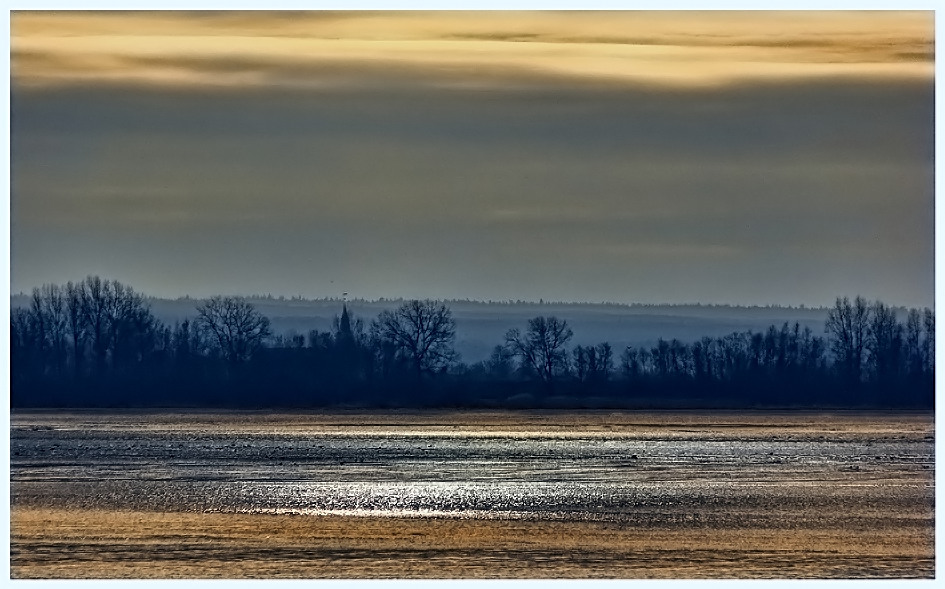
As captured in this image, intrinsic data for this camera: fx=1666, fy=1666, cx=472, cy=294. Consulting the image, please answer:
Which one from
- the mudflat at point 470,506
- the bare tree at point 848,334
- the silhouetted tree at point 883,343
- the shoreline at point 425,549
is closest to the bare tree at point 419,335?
the bare tree at point 848,334

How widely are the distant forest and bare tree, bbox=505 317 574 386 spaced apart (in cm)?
7

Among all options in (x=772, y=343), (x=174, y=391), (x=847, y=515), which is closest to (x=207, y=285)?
(x=174, y=391)

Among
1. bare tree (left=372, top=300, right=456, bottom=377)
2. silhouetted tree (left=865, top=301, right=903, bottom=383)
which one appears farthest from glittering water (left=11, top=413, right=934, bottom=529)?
bare tree (left=372, top=300, right=456, bottom=377)

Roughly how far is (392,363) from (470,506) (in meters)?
59.0

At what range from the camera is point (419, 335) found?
8438 centimetres

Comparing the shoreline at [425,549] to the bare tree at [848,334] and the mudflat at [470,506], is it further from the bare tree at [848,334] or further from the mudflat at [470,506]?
the bare tree at [848,334]

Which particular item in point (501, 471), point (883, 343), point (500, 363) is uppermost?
point (883, 343)

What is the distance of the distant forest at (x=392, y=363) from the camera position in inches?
2867

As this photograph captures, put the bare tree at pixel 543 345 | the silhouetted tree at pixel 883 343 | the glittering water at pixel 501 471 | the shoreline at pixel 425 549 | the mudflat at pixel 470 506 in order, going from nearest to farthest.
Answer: the shoreline at pixel 425 549
the mudflat at pixel 470 506
the glittering water at pixel 501 471
the silhouetted tree at pixel 883 343
the bare tree at pixel 543 345

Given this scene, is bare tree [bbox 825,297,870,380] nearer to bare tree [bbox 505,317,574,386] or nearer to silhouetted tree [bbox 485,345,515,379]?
bare tree [bbox 505,317,574,386]

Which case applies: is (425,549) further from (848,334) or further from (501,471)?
(848,334)

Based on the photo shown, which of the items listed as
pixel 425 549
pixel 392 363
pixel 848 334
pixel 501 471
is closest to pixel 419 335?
pixel 392 363

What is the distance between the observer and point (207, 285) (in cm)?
6481

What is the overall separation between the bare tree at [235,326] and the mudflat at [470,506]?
1026 inches
